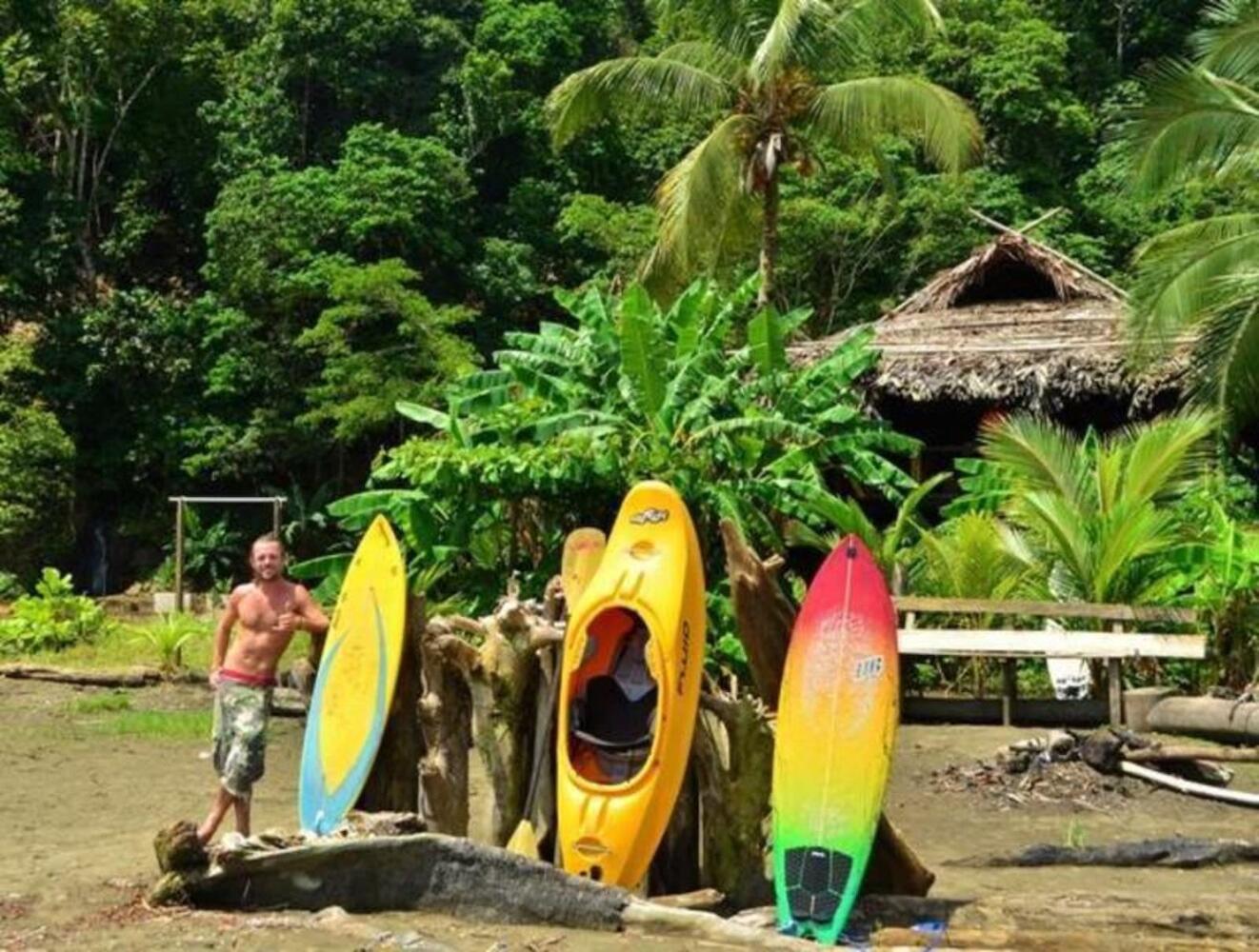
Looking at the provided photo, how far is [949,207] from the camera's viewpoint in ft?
88.1

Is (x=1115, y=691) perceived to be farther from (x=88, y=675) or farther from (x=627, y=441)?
(x=88, y=675)

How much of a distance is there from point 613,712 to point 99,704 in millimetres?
8072

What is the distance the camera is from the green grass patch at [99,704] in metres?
13.8

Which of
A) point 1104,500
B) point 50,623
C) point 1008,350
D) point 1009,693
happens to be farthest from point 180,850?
point 1008,350

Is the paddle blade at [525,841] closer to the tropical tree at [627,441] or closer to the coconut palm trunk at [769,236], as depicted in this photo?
the tropical tree at [627,441]

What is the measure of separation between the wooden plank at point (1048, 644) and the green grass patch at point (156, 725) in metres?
5.49

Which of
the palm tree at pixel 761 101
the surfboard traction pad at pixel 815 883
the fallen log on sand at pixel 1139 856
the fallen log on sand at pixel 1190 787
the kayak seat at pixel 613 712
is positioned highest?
the palm tree at pixel 761 101

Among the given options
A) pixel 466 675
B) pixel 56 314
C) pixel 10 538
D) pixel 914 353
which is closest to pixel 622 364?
pixel 914 353

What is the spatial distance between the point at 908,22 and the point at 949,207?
8.28 metres

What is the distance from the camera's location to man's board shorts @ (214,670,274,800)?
7.09m

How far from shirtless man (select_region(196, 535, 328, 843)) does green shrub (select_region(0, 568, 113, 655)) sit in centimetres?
1102

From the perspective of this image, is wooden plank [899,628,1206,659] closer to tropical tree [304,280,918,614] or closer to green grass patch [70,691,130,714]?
tropical tree [304,280,918,614]

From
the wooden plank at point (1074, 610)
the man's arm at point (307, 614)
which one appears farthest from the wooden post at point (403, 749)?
the wooden plank at point (1074, 610)

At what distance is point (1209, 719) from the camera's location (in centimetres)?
1155
